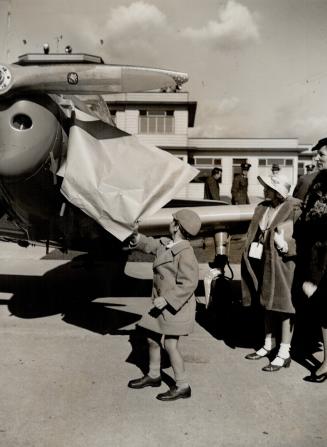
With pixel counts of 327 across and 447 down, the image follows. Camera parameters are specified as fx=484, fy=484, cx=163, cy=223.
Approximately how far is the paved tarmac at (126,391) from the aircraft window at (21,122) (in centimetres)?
204

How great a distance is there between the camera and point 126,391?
12.2 feet

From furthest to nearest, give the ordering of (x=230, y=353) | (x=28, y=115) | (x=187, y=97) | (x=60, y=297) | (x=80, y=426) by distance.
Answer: (x=187, y=97) → (x=60, y=297) → (x=230, y=353) → (x=28, y=115) → (x=80, y=426)

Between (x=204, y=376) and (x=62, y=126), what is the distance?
2.49 metres

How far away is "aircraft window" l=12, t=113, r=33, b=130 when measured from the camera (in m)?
3.93

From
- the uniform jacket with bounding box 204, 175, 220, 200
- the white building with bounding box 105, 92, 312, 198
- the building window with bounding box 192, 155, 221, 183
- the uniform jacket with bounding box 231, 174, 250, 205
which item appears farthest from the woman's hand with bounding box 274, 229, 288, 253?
the building window with bounding box 192, 155, 221, 183

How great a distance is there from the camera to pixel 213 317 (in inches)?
237

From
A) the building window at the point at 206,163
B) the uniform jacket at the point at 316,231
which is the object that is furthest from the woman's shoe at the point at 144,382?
the building window at the point at 206,163

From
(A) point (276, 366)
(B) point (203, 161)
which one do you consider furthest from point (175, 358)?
(B) point (203, 161)

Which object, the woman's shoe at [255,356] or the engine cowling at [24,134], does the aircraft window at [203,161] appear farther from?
the engine cowling at [24,134]

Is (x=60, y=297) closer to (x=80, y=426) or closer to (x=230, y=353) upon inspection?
(x=230, y=353)

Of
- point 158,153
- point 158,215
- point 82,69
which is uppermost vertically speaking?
point 82,69

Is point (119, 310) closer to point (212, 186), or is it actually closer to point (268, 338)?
point (268, 338)

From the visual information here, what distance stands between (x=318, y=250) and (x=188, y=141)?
3282 cm

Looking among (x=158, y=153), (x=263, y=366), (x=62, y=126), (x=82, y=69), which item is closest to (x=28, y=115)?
(x=62, y=126)
